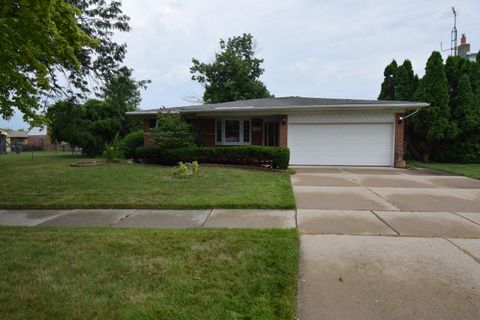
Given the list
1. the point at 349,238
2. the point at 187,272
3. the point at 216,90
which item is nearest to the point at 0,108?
the point at 187,272

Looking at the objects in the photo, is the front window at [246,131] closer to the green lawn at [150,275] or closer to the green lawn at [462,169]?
the green lawn at [462,169]

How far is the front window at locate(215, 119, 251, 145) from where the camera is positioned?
635 inches

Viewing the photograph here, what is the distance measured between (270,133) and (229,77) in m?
16.1

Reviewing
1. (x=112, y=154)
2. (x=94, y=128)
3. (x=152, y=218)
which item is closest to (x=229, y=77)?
(x=94, y=128)

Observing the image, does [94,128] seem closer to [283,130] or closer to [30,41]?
[283,130]

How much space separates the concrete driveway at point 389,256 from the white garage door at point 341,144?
21.5ft

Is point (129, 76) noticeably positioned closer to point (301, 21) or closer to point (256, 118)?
point (256, 118)

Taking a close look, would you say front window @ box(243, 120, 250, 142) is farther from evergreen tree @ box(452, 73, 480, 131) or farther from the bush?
evergreen tree @ box(452, 73, 480, 131)

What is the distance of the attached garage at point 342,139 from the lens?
13.4 metres

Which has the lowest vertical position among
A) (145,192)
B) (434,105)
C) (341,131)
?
(145,192)

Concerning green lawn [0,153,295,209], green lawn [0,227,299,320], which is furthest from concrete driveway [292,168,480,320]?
green lawn [0,153,295,209]

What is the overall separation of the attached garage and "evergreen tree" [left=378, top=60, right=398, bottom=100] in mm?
6054

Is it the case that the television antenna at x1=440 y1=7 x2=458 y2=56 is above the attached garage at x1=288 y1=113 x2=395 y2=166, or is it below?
above

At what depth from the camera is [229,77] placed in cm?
3019
